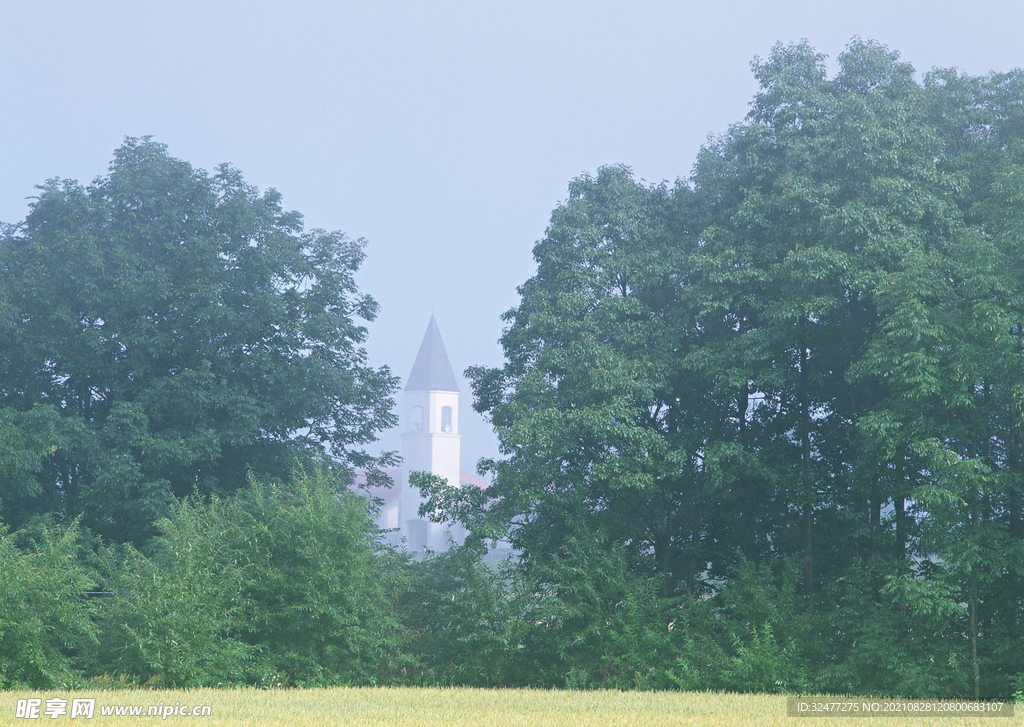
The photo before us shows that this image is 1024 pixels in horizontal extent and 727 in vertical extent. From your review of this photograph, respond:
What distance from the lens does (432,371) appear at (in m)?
92.9

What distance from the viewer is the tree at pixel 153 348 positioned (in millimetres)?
22594

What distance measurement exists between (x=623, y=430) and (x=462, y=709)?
30.1 ft

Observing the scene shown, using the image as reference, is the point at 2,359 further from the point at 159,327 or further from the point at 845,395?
the point at 845,395

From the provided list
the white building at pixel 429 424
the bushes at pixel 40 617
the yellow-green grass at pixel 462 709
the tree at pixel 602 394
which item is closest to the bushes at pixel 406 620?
the bushes at pixel 40 617

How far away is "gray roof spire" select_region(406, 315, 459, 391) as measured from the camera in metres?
91.7

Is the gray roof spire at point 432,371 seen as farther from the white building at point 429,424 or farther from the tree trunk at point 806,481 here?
the tree trunk at point 806,481

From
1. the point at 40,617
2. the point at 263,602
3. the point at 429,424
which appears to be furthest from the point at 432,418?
the point at 40,617

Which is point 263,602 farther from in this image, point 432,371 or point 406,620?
point 432,371

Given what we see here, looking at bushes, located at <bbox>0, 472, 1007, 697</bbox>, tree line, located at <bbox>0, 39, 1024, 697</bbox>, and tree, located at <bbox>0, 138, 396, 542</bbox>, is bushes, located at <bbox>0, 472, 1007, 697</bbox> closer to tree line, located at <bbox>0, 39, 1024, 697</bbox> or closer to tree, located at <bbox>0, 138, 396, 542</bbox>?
tree line, located at <bbox>0, 39, 1024, 697</bbox>

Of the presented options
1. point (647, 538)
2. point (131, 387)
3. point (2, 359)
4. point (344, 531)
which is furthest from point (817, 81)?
point (2, 359)

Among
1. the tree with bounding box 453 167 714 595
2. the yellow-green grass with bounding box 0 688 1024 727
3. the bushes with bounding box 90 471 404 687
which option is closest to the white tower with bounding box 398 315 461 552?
the tree with bounding box 453 167 714 595

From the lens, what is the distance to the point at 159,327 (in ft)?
81.5

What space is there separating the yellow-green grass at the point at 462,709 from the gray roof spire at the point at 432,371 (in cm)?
7840

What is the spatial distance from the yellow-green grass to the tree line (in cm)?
355
